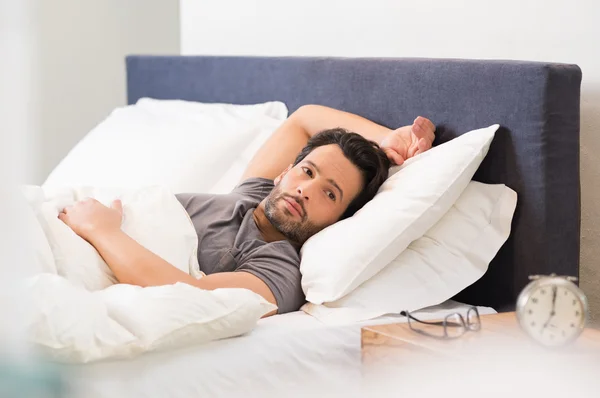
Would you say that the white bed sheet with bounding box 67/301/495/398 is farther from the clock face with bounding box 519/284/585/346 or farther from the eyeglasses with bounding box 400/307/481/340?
the clock face with bounding box 519/284/585/346

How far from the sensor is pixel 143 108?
2918 millimetres

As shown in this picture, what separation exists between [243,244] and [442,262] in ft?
1.44

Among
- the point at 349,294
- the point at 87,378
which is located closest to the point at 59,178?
the point at 349,294

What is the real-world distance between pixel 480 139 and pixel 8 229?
1.47 metres

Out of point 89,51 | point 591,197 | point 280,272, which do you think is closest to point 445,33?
point 591,197

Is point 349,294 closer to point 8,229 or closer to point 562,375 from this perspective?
point 562,375

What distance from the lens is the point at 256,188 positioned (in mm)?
2100

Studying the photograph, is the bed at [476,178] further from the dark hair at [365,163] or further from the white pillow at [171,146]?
the white pillow at [171,146]

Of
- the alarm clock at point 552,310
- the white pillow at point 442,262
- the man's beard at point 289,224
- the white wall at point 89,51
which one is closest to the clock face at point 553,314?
the alarm clock at point 552,310

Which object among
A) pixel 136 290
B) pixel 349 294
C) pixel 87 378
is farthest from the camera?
pixel 349 294

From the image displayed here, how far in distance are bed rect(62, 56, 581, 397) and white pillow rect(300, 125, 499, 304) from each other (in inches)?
3.1

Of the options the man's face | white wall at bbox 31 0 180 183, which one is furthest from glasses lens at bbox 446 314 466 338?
white wall at bbox 31 0 180 183

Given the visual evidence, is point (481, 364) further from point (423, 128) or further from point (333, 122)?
point (333, 122)

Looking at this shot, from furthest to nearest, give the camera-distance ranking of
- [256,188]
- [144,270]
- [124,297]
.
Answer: [256,188]
[144,270]
[124,297]
